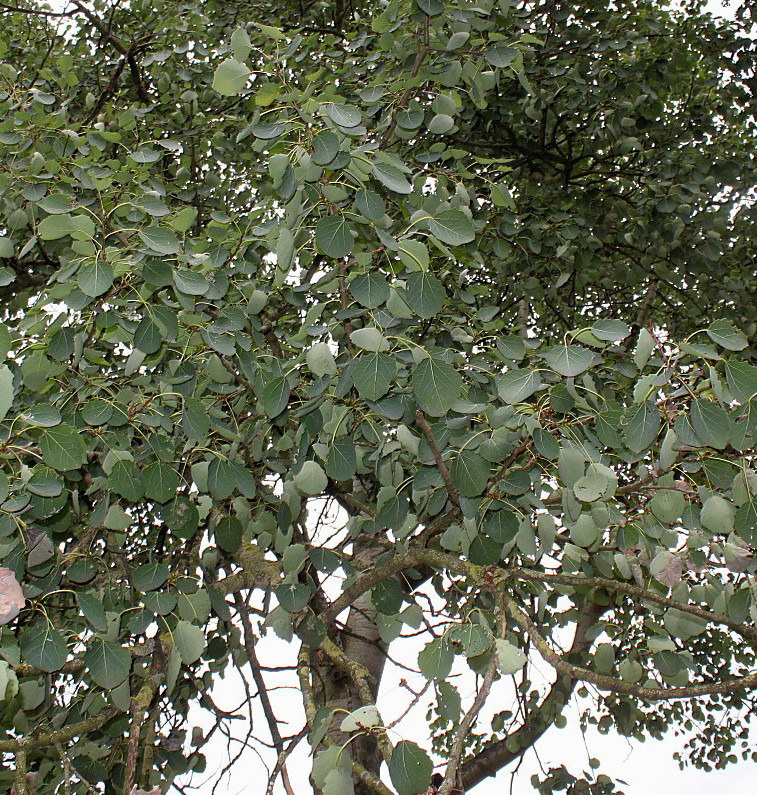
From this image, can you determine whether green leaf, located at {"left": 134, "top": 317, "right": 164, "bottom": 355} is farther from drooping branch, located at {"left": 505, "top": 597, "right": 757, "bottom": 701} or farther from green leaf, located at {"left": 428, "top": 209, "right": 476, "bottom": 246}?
drooping branch, located at {"left": 505, "top": 597, "right": 757, "bottom": 701}

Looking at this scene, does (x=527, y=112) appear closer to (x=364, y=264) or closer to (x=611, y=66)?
(x=611, y=66)

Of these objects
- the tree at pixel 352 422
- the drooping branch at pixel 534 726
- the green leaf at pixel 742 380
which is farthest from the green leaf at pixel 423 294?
the drooping branch at pixel 534 726

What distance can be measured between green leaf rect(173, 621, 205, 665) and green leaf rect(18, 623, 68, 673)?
26 cm

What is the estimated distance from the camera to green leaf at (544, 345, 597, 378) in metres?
1.42

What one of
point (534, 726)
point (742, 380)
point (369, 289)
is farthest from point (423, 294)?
point (534, 726)

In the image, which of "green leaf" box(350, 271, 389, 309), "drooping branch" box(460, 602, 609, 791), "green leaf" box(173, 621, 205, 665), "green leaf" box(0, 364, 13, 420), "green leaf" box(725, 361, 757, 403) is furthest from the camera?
"drooping branch" box(460, 602, 609, 791)

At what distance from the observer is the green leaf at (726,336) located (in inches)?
56.9

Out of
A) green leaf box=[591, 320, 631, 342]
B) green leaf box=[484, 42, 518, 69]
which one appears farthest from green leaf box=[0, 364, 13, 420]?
green leaf box=[484, 42, 518, 69]

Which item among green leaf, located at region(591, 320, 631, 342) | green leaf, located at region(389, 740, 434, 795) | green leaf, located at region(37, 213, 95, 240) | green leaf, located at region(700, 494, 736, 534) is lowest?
green leaf, located at region(389, 740, 434, 795)

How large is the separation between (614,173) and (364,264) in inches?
98.8

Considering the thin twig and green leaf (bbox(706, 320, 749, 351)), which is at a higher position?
the thin twig

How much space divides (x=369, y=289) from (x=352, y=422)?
0.53m

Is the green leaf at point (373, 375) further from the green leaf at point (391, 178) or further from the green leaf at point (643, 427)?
the green leaf at point (643, 427)

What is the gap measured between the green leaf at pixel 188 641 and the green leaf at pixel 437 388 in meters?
0.78
